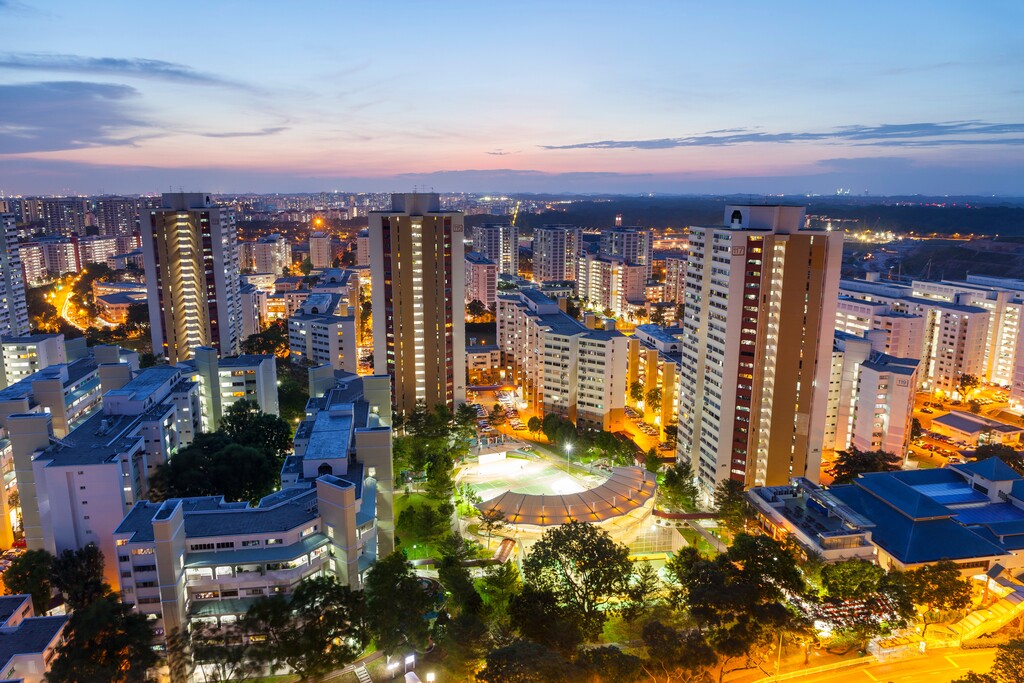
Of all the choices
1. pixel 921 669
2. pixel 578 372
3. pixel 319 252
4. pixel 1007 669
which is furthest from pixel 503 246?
pixel 1007 669

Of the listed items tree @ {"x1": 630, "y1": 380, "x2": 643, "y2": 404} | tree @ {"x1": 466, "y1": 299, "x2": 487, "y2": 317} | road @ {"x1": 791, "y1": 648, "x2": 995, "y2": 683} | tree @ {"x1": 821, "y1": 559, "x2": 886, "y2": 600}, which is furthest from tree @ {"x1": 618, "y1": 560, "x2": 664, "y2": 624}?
tree @ {"x1": 466, "y1": 299, "x2": 487, "y2": 317}

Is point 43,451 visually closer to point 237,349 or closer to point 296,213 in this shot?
point 237,349

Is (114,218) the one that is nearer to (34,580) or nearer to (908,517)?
(34,580)

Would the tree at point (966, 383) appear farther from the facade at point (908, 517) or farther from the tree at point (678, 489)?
the tree at point (678, 489)

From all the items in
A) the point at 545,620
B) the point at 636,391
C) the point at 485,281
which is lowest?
the point at 636,391

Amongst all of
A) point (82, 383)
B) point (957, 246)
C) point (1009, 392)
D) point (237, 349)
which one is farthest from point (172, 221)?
point (957, 246)

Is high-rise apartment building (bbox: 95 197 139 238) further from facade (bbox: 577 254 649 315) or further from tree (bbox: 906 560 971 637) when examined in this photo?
tree (bbox: 906 560 971 637)
